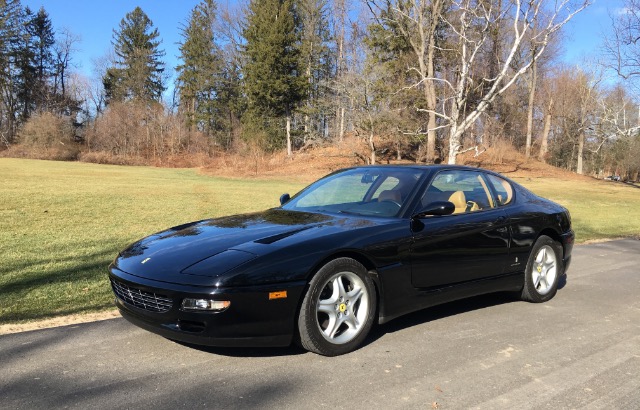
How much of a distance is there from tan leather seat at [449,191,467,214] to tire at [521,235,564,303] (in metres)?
1.07

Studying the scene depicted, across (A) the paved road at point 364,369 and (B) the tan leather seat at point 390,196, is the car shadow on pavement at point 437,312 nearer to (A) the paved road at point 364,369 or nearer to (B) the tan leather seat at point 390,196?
(A) the paved road at point 364,369

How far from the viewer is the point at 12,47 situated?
6438cm

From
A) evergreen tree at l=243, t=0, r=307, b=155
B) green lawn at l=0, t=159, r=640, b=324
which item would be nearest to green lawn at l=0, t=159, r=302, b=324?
green lawn at l=0, t=159, r=640, b=324

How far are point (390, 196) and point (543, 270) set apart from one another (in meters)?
2.16

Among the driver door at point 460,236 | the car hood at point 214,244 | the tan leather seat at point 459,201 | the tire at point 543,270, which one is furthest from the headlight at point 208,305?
the tire at point 543,270

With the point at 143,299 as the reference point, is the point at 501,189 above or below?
above

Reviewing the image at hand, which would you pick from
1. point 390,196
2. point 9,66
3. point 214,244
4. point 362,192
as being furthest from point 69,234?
point 9,66

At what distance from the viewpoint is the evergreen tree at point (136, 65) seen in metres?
67.7

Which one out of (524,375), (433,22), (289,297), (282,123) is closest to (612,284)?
(524,375)

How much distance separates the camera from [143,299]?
3463mm

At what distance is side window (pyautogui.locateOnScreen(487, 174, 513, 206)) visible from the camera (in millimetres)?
5314

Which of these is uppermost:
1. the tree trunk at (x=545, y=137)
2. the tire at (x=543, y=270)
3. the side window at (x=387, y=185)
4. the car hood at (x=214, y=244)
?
the tree trunk at (x=545, y=137)

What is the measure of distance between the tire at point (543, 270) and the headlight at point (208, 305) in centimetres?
346

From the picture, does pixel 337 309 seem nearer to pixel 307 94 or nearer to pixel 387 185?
Result: pixel 387 185
